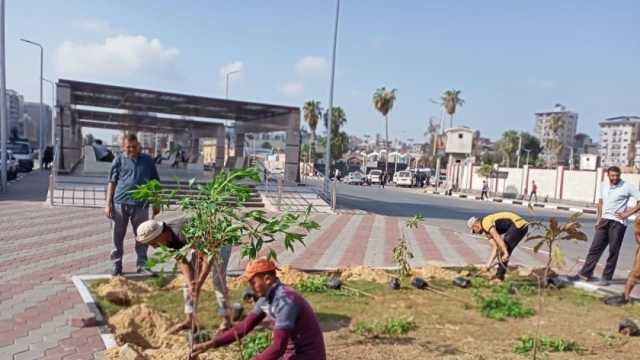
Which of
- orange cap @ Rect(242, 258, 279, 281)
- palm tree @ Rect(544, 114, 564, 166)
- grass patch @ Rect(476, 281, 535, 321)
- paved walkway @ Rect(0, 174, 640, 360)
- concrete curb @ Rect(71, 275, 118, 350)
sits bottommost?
paved walkway @ Rect(0, 174, 640, 360)

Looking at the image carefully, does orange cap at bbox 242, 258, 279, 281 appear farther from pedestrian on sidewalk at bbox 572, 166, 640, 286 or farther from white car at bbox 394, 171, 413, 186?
white car at bbox 394, 171, 413, 186

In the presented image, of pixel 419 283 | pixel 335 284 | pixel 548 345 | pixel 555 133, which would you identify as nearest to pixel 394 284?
pixel 419 283

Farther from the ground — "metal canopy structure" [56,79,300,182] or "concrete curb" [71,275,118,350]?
"metal canopy structure" [56,79,300,182]

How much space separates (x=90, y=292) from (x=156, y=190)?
2990mm

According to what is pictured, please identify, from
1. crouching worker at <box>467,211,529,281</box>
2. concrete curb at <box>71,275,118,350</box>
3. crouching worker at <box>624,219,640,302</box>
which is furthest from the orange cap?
crouching worker at <box>624,219,640,302</box>

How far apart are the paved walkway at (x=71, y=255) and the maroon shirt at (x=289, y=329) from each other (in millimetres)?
1967

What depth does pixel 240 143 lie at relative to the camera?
31094 millimetres

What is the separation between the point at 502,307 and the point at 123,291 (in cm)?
413

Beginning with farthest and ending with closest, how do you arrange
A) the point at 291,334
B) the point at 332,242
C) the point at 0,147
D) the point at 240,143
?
the point at 240,143 → the point at 0,147 → the point at 332,242 → the point at 291,334

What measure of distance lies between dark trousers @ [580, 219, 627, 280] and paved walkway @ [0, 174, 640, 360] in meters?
1.59

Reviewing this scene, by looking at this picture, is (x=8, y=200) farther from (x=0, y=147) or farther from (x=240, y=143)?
(x=240, y=143)

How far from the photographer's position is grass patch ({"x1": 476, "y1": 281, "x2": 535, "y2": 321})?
5285 millimetres

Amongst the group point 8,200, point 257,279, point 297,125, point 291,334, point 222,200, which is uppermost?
point 297,125

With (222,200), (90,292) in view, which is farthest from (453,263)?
(222,200)
